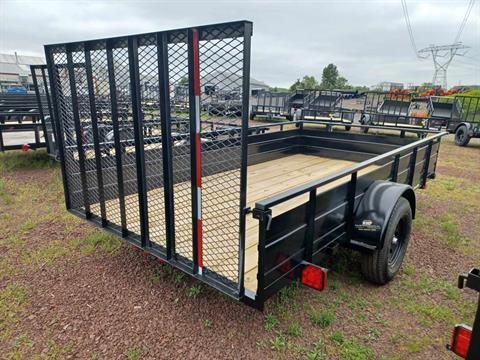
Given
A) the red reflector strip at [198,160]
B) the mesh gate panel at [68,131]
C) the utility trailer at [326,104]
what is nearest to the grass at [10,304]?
the mesh gate panel at [68,131]

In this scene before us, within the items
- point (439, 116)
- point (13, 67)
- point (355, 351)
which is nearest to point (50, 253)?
point (355, 351)

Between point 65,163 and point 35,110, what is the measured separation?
3.81m

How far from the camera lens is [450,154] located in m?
8.85

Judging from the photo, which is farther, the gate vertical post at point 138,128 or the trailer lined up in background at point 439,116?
the trailer lined up in background at point 439,116

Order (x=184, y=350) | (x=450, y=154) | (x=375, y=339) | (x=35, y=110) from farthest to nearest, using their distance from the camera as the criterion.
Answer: (x=450, y=154), (x=35, y=110), (x=375, y=339), (x=184, y=350)

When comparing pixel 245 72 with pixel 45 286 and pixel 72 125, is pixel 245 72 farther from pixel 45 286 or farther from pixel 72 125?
pixel 45 286

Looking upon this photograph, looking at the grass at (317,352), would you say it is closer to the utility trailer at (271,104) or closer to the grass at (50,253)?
the grass at (50,253)

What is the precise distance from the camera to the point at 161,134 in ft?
6.19

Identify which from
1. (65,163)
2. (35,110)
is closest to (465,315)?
(65,163)

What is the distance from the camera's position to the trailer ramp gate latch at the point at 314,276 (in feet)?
5.85

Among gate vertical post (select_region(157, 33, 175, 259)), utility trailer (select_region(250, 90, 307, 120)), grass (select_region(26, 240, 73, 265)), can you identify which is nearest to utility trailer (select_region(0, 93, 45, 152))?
grass (select_region(26, 240, 73, 265))

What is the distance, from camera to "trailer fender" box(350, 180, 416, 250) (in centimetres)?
228

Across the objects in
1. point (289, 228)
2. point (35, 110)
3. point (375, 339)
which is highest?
point (35, 110)

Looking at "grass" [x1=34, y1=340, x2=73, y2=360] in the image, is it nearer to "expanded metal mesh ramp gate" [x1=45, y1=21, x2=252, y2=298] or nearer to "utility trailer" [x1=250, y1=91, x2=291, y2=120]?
Result: "expanded metal mesh ramp gate" [x1=45, y1=21, x2=252, y2=298]
